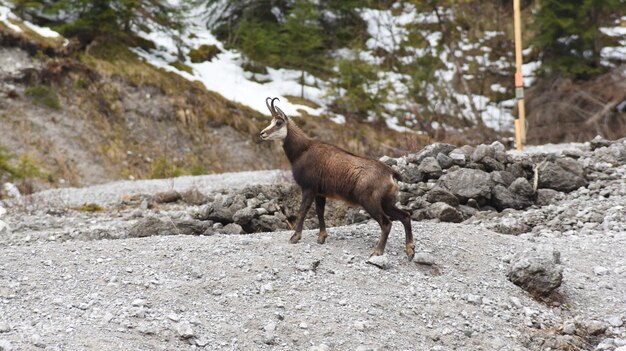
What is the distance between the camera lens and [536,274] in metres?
6.51

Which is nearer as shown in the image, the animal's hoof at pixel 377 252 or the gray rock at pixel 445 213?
the animal's hoof at pixel 377 252

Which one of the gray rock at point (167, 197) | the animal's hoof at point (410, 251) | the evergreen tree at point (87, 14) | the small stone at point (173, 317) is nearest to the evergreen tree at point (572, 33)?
the evergreen tree at point (87, 14)

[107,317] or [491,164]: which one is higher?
[107,317]

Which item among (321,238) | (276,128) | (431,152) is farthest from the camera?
(431,152)

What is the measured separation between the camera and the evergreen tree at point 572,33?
24.9 meters

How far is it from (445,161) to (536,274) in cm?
437

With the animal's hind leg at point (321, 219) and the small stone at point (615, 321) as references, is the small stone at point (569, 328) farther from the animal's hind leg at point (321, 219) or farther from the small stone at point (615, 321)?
the animal's hind leg at point (321, 219)

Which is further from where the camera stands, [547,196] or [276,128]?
[547,196]

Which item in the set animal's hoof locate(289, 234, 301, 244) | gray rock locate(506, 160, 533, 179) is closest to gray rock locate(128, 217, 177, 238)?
animal's hoof locate(289, 234, 301, 244)

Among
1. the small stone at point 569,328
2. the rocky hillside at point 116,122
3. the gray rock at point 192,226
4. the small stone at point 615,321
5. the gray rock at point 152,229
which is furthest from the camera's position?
the rocky hillside at point 116,122

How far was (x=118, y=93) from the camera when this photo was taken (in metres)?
24.5

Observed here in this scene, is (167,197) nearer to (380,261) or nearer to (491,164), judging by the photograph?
(491,164)

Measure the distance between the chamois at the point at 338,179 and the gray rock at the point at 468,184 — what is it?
133 inches

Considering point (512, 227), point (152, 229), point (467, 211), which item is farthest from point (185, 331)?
point (467, 211)
